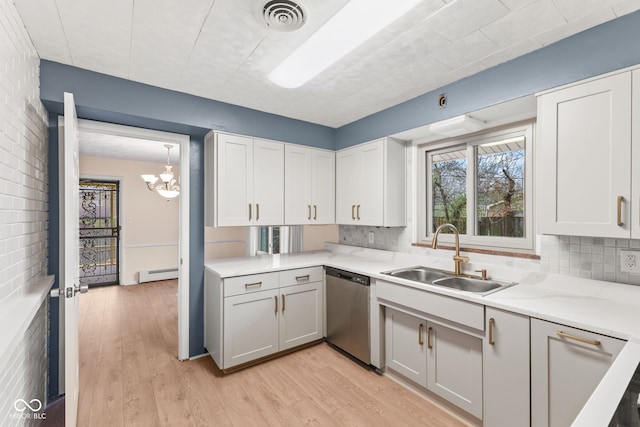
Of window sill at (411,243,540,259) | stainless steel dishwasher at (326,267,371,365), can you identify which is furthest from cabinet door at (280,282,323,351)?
window sill at (411,243,540,259)

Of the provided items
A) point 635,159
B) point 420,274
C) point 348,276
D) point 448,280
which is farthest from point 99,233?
point 635,159

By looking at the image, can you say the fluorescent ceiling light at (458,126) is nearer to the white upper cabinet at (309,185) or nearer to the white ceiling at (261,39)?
the white ceiling at (261,39)

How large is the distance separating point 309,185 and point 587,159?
90.0 inches

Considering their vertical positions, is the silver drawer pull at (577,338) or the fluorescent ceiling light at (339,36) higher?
the fluorescent ceiling light at (339,36)

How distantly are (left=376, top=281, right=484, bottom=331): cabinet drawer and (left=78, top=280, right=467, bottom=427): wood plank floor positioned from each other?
0.68 m

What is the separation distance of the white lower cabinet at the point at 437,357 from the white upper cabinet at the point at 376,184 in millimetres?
963

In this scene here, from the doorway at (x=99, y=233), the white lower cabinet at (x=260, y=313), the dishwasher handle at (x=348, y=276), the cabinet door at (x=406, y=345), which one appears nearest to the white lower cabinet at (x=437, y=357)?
the cabinet door at (x=406, y=345)

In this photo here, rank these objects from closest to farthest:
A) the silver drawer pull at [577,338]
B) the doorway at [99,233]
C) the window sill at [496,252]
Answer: the silver drawer pull at [577,338] → the window sill at [496,252] → the doorway at [99,233]

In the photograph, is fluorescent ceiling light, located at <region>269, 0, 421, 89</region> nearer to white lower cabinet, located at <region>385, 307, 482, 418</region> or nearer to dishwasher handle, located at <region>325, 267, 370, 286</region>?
dishwasher handle, located at <region>325, 267, 370, 286</region>

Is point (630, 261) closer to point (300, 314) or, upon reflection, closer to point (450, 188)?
point (450, 188)

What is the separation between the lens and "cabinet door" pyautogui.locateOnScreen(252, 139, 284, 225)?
287cm

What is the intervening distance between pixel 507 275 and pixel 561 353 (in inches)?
30.8

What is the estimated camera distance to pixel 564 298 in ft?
5.60

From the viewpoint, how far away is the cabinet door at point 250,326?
246 cm
